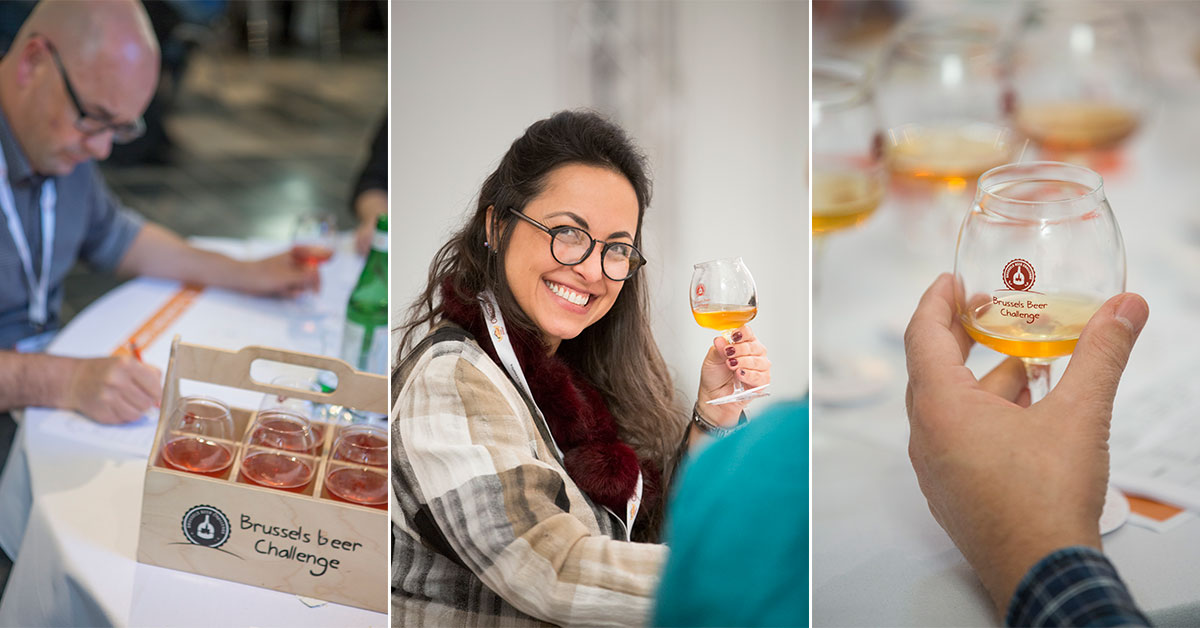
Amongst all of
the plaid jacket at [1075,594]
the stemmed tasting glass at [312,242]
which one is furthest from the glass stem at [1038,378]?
the stemmed tasting glass at [312,242]

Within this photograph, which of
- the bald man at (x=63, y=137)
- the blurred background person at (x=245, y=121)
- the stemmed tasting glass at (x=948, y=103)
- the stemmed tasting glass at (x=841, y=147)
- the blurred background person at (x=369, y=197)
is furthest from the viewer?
the blurred background person at (x=245, y=121)

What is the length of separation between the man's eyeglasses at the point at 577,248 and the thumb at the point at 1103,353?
49cm

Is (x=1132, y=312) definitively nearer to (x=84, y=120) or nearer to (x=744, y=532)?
(x=744, y=532)

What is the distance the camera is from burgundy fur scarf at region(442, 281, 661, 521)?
1.10m

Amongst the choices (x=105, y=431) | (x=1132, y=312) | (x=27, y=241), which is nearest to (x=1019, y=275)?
(x=1132, y=312)

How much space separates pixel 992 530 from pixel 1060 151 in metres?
1.25

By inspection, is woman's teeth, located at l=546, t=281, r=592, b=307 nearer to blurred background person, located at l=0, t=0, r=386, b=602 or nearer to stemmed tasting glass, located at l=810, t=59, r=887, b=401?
stemmed tasting glass, located at l=810, t=59, r=887, b=401

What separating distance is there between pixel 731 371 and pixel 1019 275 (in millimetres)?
389

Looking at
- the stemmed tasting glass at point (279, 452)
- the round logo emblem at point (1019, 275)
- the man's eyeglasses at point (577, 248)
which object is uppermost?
the man's eyeglasses at point (577, 248)

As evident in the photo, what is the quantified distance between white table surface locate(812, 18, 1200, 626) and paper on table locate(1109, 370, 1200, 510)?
Answer: 0.05 ft

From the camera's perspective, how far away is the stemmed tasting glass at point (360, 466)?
1.30m

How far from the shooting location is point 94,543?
131 centimetres

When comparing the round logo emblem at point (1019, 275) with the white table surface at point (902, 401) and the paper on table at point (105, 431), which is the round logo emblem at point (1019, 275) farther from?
the paper on table at point (105, 431)

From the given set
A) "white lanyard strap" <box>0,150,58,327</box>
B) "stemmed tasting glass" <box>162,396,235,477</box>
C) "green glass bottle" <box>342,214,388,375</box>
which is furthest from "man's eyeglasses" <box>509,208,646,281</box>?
"white lanyard strap" <box>0,150,58,327</box>
